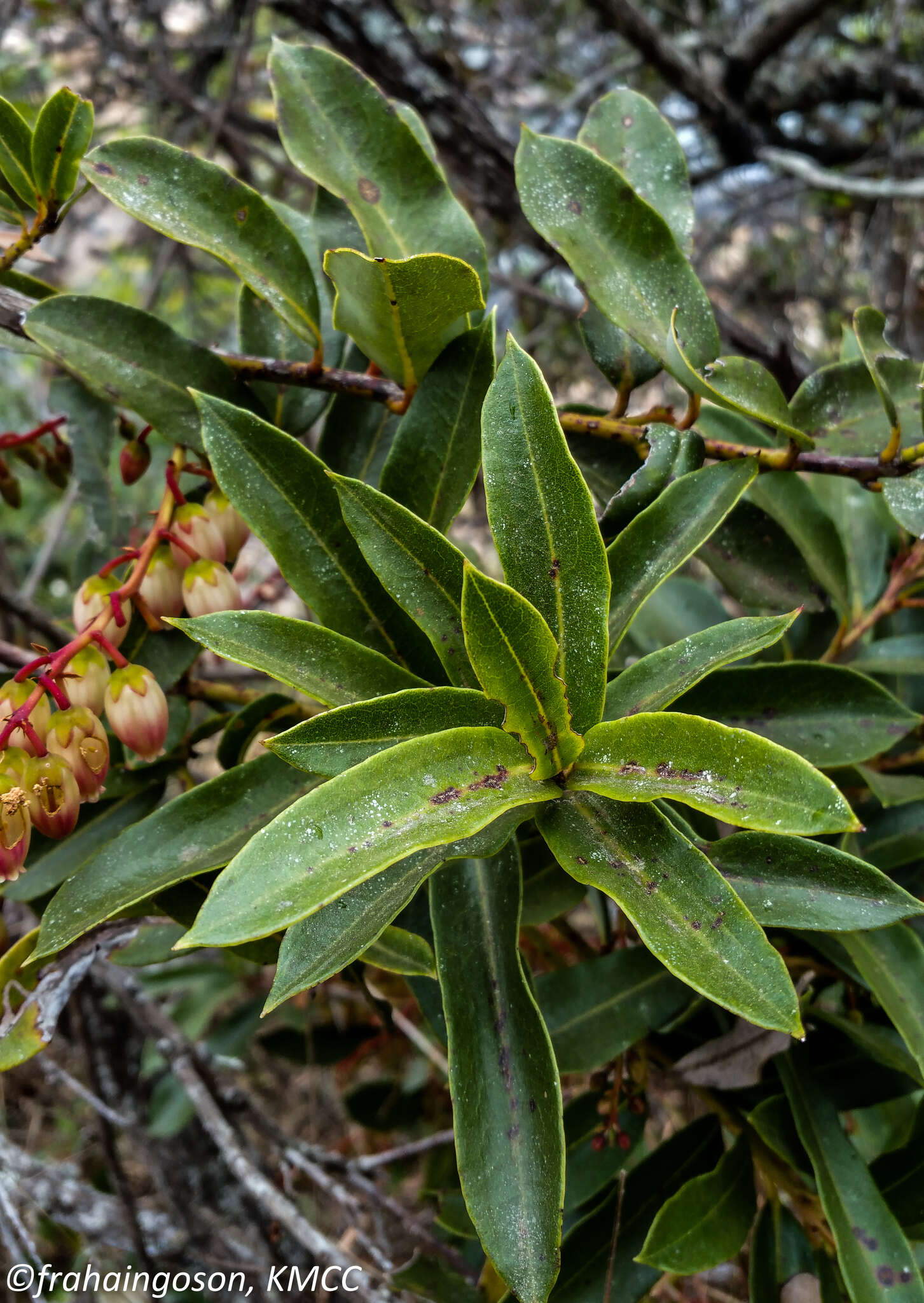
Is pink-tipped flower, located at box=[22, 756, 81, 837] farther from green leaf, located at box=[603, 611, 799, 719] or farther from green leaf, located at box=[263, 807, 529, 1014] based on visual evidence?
green leaf, located at box=[603, 611, 799, 719]

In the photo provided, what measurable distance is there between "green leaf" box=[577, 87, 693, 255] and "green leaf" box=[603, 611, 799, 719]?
42 centimetres

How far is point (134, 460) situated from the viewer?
34.7 inches

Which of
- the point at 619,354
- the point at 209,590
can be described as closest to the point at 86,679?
the point at 209,590

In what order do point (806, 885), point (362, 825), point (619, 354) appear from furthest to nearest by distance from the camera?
point (619, 354) → point (806, 885) → point (362, 825)

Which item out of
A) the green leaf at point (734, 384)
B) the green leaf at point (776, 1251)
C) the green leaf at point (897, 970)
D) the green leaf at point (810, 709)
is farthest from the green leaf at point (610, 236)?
the green leaf at point (776, 1251)

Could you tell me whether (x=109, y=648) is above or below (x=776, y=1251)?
above

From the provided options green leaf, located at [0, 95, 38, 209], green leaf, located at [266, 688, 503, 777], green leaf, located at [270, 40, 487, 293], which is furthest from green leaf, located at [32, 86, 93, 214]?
green leaf, located at [266, 688, 503, 777]

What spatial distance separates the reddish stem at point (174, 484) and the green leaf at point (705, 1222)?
2.30 ft

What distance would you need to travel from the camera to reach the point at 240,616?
1.94 feet

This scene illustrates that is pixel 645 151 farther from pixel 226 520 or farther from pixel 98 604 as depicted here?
pixel 98 604

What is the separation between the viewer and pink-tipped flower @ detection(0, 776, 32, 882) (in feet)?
2.01

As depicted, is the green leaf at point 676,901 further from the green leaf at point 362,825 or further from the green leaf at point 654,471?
the green leaf at point 654,471

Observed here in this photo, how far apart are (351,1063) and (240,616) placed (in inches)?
45.6

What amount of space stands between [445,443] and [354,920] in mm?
361
